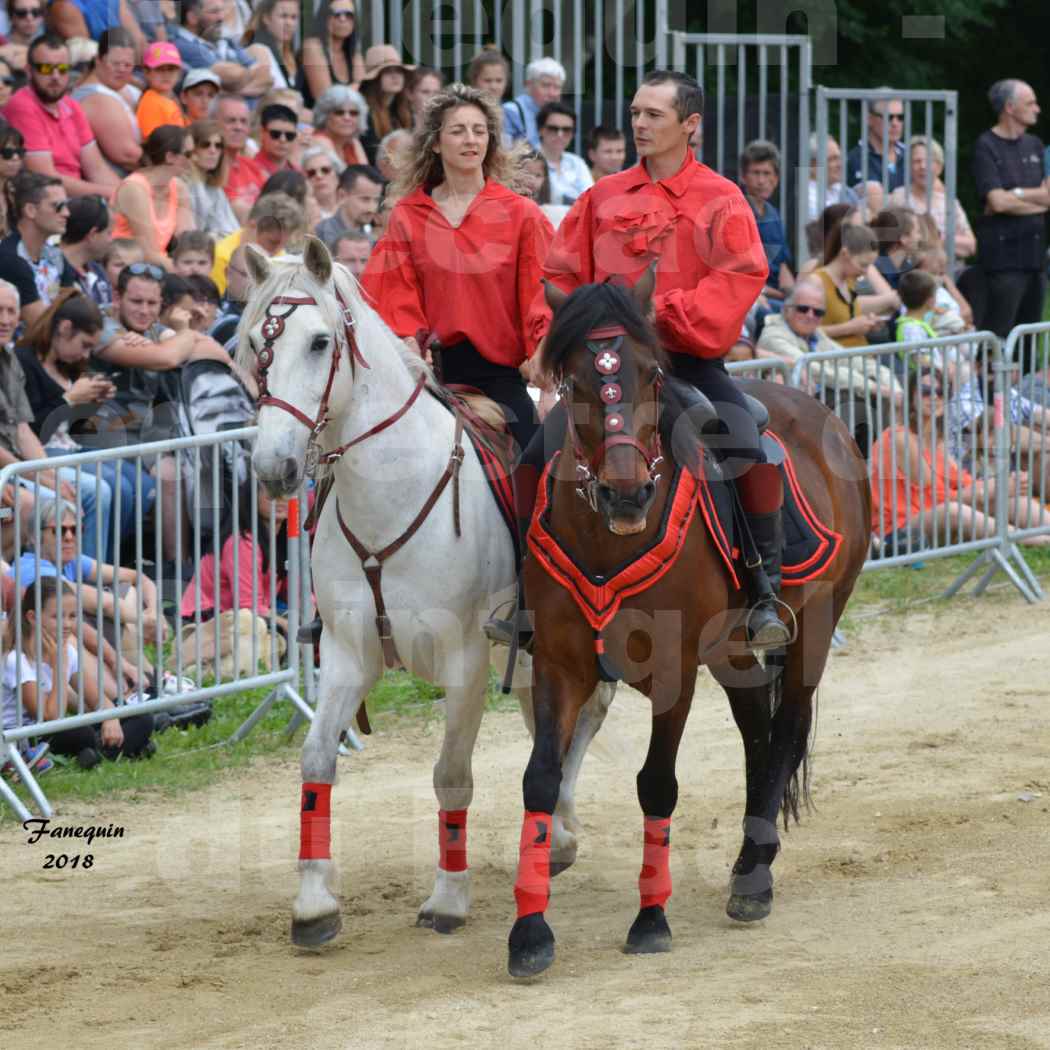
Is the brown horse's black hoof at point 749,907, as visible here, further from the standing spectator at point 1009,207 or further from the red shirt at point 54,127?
the standing spectator at point 1009,207

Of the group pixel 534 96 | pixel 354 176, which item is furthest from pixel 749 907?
pixel 534 96

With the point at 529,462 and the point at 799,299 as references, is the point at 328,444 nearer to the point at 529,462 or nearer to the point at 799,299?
the point at 529,462

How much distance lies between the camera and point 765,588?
6398mm

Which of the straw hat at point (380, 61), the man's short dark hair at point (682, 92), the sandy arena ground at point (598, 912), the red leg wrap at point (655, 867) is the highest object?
the man's short dark hair at point (682, 92)

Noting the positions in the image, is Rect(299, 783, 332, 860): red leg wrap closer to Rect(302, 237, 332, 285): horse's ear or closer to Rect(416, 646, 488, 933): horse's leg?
Rect(416, 646, 488, 933): horse's leg

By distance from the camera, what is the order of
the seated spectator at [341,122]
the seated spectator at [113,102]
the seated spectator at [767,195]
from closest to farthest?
the seated spectator at [113,102]
the seated spectator at [341,122]
the seated spectator at [767,195]

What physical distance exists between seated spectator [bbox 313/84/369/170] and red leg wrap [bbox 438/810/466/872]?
7.54 meters

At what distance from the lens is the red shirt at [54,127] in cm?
1165

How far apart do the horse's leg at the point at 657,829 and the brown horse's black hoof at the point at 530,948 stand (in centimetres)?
37

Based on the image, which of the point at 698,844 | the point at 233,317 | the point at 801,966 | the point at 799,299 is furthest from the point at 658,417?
the point at 799,299

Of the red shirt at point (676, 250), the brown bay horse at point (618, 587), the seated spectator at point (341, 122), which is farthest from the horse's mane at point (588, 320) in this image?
the seated spectator at point (341, 122)

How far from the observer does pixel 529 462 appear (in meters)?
6.37

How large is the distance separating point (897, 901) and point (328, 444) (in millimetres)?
2399

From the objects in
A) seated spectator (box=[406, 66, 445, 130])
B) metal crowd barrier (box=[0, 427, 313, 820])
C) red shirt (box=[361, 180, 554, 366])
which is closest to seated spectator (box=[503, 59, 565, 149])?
seated spectator (box=[406, 66, 445, 130])
